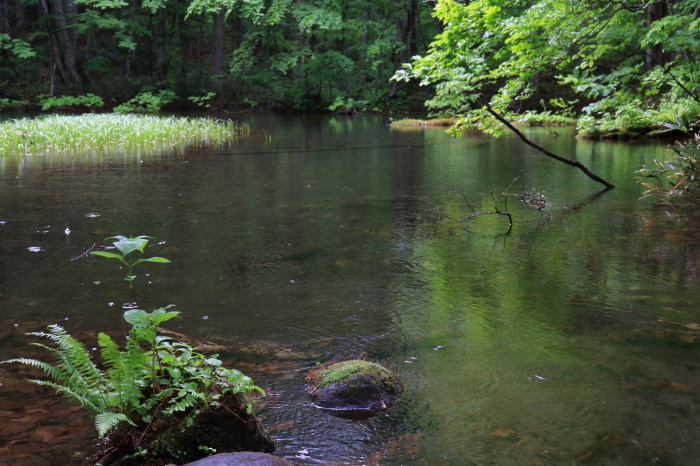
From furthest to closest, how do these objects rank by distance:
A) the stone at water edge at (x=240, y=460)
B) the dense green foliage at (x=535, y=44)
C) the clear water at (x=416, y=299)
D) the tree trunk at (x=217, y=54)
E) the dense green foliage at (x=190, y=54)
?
the tree trunk at (x=217, y=54)
the dense green foliage at (x=190, y=54)
the dense green foliage at (x=535, y=44)
the clear water at (x=416, y=299)
the stone at water edge at (x=240, y=460)

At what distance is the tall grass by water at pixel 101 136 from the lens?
1432cm

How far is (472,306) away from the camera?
451cm

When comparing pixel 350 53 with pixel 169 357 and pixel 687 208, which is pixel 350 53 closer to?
pixel 687 208

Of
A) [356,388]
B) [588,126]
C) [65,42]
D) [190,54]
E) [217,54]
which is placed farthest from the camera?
[190,54]

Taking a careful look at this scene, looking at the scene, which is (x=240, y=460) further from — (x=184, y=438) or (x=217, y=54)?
(x=217, y=54)

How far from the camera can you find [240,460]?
2332 mm

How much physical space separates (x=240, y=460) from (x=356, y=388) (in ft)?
3.10

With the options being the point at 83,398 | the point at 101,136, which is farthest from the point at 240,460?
the point at 101,136

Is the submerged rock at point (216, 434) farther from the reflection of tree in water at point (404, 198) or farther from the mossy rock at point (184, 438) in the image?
the reflection of tree in water at point (404, 198)

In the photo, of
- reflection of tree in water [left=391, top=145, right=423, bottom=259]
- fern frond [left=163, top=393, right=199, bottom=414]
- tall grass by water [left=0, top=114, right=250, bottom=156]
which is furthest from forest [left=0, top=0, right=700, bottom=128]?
fern frond [left=163, top=393, right=199, bottom=414]

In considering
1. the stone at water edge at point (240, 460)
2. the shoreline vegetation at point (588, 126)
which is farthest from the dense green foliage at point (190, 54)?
the stone at water edge at point (240, 460)

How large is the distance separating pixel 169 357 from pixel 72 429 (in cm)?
74

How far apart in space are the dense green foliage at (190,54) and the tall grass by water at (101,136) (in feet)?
36.3

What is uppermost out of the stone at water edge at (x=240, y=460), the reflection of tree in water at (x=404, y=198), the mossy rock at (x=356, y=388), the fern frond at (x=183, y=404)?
the reflection of tree in water at (x=404, y=198)
